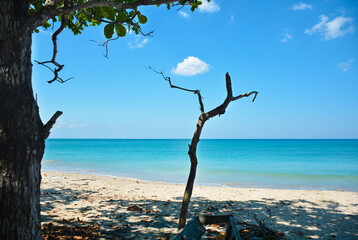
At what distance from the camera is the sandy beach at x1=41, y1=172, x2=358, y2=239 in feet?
18.4

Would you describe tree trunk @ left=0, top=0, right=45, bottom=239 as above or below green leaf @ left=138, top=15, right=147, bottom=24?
below

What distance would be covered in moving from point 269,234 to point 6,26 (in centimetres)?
545

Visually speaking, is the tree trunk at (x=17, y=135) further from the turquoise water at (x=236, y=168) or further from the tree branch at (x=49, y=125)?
the turquoise water at (x=236, y=168)

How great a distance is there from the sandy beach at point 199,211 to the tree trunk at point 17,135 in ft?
8.69

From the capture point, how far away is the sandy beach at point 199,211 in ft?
18.4

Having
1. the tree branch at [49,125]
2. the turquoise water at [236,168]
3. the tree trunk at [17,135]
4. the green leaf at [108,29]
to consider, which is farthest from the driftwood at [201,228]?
the turquoise water at [236,168]

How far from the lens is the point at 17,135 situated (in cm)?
243

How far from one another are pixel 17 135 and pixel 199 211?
19.9ft

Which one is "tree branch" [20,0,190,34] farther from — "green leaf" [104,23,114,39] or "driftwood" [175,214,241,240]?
"driftwood" [175,214,241,240]

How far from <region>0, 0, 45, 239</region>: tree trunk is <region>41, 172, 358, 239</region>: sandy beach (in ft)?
8.69

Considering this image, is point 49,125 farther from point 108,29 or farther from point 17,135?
point 108,29

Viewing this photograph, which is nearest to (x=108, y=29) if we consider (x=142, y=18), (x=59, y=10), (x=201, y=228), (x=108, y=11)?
(x=108, y=11)

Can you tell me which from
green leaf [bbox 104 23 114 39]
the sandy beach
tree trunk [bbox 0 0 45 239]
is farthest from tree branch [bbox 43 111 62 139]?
the sandy beach

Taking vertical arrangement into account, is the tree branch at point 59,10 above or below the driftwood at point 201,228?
above
